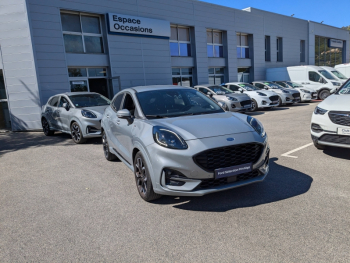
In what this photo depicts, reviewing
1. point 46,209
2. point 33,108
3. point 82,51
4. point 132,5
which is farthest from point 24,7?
point 46,209

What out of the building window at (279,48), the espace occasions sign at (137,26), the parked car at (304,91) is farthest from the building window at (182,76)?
the building window at (279,48)

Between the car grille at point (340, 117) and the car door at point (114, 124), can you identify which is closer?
the car grille at point (340, 117)

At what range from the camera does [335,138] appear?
16.0 feet

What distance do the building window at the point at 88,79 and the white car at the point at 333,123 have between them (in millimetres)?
11836

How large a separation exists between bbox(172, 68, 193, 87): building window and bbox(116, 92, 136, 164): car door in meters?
13.9

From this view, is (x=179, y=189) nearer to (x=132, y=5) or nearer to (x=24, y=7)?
(x=24, y=7)

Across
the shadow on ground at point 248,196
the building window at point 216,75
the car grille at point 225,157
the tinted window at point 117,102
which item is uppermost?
the building window at point 216,75

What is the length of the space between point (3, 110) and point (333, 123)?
44.0 feet

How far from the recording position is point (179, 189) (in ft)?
10.7

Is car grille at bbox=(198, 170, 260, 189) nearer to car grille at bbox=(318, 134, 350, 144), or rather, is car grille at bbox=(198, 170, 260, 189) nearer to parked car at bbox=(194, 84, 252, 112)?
car grille at bbox=(318, 134, 350, 144)

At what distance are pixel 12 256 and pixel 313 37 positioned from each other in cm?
3410

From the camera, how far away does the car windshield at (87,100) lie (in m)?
8.59

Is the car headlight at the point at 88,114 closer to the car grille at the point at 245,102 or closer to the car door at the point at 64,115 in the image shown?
the car door at the point at 64,115

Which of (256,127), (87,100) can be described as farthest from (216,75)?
(256,127)
